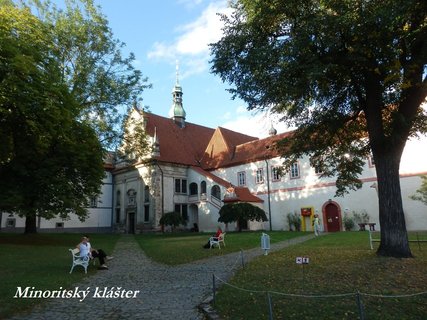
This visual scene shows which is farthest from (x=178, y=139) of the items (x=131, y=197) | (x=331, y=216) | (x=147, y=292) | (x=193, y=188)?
(x=147, y=292)

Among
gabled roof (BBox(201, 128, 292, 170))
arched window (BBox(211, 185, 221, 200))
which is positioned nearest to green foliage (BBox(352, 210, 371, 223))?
gabled roof (BBox(201, 128, 292, 170))

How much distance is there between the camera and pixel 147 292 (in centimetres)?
995

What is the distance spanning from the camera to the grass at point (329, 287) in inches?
293

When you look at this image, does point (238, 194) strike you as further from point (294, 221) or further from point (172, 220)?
point (172, 220)

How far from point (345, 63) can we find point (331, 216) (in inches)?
942

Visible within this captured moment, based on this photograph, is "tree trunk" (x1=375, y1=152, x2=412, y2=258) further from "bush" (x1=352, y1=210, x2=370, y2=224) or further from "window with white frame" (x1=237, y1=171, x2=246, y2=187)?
"window with white frame" (x1=237, y1=171, x2=246, y2=187)

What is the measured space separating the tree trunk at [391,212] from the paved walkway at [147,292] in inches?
212

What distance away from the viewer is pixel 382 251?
13477 mm

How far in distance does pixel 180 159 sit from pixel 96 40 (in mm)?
18079

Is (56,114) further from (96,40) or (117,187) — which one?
(117,187)

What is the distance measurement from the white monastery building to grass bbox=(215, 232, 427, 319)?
1844 centimetres

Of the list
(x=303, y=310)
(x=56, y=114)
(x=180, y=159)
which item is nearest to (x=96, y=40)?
(x=56, y=114)

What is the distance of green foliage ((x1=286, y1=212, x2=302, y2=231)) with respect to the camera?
3600cm

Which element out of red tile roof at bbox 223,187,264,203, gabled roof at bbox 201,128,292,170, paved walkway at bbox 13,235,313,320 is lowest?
paved walkway at bbox 13,235,313,320
